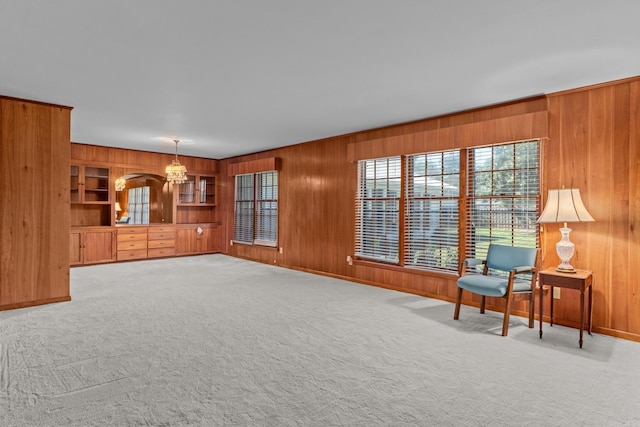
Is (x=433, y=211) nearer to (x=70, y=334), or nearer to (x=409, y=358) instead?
(x=409, y=358)

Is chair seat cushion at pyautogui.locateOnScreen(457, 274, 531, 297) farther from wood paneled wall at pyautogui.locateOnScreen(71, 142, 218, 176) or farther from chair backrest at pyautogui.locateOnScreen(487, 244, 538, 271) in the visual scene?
wood paneled wall at pyautogui.locateOnScreen(71, 142, 218, 176)

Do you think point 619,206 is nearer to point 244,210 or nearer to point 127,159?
point 244,210

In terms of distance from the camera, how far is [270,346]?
3.24 meters

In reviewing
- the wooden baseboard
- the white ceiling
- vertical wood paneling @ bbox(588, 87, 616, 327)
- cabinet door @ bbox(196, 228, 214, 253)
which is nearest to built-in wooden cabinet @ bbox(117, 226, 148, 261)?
cabinet door @ bbox(196, 228, 214, 253)

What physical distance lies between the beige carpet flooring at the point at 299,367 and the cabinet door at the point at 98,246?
11.0 ft

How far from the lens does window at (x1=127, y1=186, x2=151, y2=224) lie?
9.56 m

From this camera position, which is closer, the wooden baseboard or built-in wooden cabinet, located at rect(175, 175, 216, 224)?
the wooden baseboard

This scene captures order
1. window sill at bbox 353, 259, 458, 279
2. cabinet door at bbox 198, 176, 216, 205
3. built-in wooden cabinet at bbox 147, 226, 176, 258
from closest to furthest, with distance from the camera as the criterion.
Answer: window sill at bbox 353, 259, 458, 279, built-in wooden cabinet at bbox 147, 226, 176, 258, cabinet door at bbox 198, 176, 216, 205

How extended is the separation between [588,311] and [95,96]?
6014 mm

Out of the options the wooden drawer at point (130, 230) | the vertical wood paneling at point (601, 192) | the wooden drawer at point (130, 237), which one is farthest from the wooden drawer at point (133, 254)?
the vertical wood paneling at point (601, 192)

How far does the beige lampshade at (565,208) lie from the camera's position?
3541 millimetres

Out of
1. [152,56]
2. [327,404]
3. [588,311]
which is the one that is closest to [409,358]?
[327,404]

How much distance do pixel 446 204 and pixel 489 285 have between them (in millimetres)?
1586

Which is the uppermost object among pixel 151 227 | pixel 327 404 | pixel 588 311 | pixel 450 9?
pixel 450 9
